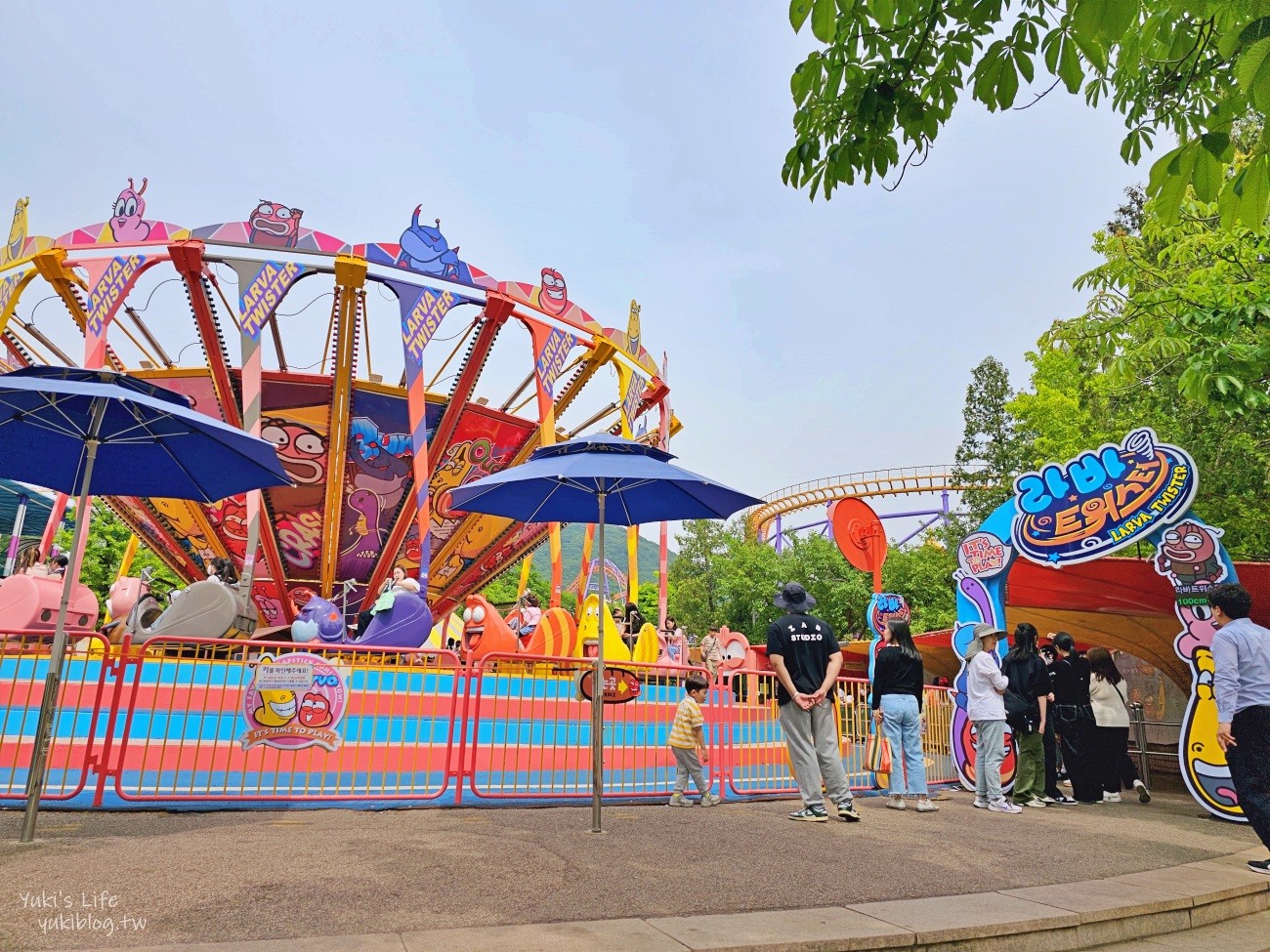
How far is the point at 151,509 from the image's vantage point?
55.0ft

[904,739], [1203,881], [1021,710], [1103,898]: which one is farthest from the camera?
[1021,710]

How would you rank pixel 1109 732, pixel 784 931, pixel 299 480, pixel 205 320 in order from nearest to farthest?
pixel 784 931 < pixel 1109 732 < pixel 205 320 < pixel 299 480

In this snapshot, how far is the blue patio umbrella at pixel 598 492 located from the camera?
600cm

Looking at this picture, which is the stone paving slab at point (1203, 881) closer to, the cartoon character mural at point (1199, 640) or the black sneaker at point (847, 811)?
the black sneaker at point (847, 811)

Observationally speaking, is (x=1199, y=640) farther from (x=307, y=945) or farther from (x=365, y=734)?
(x=307, y=945)

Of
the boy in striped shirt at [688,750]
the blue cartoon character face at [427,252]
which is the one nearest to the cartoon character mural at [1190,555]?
the boy in striped shirt at [688,750]

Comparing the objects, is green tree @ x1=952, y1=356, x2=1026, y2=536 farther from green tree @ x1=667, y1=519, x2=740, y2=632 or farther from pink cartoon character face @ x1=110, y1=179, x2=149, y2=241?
pink cartoon character face @ x1=110, y1=179, x2=149, y2=241

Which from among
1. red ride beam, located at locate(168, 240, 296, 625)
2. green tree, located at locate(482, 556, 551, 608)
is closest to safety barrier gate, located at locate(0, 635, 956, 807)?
red ride beam, located at locate(168, 240, 296, 625)

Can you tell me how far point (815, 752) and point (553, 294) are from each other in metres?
11.0

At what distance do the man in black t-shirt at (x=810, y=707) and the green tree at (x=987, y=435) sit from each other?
20176 mm

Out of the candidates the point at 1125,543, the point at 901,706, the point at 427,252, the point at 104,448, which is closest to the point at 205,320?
the point at 427,252

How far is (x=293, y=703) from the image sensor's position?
6.54 meters

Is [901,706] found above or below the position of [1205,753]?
above

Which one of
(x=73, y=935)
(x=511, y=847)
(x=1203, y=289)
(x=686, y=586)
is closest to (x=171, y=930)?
(x=73, y=935)
